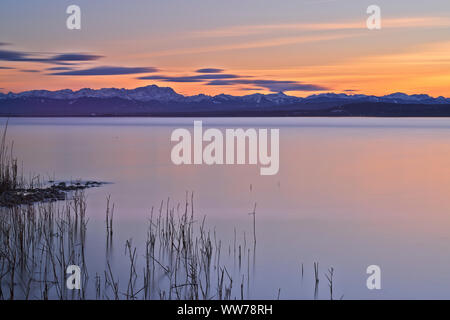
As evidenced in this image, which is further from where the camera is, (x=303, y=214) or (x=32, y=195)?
Answer: (x=303, y=214)

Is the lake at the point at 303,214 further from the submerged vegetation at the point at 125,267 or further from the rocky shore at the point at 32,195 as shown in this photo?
the rocky shore at the point at 32,195

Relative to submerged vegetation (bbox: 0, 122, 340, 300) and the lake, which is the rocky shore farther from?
submerged vegetation (bbox: 0, 122, 340, 300)

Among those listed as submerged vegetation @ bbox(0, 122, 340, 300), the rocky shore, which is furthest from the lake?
the rocky shore

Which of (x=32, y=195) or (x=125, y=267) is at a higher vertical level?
(x=32, y=195)

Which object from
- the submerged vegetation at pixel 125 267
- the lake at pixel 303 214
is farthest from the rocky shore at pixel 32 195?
the submerged vegetation at pixel 125 267

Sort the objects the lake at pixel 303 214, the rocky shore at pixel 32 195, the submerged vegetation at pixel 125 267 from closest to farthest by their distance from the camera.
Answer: the submerged vegetation at pixel 125 267, the lake at pixel 303 214, the rocky shore at pixel 32 195

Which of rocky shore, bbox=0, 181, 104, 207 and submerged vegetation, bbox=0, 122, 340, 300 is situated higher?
rocky shore, bbox=0, 181, 104, 207

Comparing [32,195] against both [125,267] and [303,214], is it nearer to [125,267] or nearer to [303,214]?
[125,267]

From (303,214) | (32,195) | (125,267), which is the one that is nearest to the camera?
(125,267)

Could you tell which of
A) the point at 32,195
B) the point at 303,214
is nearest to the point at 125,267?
the point at 32,195

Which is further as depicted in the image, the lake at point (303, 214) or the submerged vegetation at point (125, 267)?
the lake at point (303, 214)
